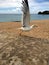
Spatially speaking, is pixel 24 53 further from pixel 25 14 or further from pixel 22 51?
pixel 25 14

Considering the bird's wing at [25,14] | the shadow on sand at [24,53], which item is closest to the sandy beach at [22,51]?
the shadow on sand at [24,53]

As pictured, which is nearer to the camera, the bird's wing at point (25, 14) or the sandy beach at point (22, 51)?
the sandy beach at point (22, 51)

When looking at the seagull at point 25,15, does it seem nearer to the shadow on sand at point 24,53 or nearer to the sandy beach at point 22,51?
the sandy beach at point 22,51

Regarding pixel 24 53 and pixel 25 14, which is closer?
pixel 24 53

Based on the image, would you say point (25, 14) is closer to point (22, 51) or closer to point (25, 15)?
point (25, 15)

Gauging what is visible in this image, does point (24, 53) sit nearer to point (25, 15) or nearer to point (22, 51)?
point (22, 51)

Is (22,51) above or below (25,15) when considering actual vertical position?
above

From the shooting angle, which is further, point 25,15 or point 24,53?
point 25,15

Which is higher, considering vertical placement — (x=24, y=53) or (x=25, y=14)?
(x=24, y=53)

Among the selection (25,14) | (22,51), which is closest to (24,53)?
(22,51)

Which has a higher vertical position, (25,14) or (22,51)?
(22,51)

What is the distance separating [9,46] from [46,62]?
0.95 meters

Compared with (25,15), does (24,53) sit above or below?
above

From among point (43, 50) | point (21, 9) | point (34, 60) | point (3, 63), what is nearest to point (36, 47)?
point (43, 50)
